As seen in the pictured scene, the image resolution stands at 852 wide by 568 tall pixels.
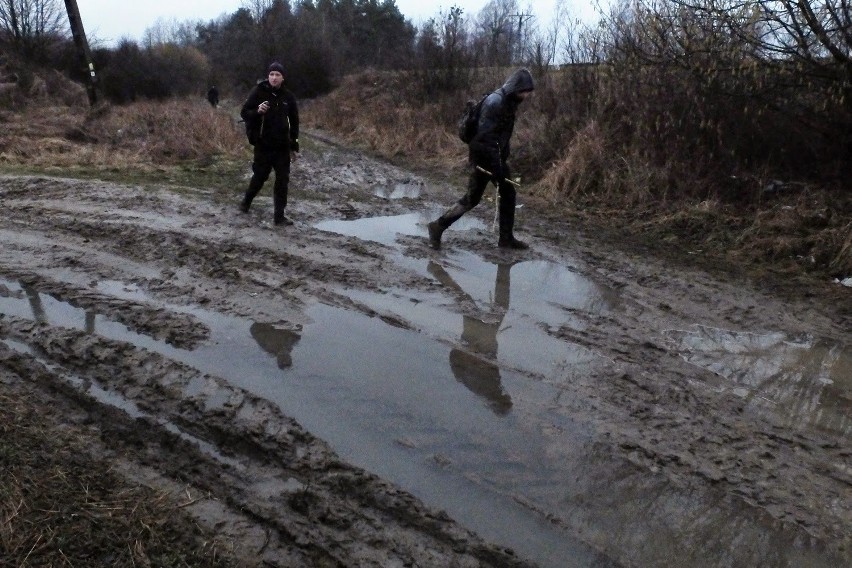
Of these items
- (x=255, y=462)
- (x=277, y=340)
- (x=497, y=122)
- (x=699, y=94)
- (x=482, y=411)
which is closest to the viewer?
(x=255, y=462)

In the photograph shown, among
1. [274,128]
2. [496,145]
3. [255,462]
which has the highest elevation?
[496,145]

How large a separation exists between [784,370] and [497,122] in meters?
3.71

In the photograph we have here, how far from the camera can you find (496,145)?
23.7 feet

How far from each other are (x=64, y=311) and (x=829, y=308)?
6.49 metres

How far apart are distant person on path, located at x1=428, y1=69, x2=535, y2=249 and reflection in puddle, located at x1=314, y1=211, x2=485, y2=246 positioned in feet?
2.70

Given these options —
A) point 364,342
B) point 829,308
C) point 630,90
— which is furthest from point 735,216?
point 364,342

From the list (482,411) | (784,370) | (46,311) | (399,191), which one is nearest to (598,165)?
(399,191)

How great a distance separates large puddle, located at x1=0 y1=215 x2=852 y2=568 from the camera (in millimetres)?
3189

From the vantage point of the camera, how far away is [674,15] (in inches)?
388

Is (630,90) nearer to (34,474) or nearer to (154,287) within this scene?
(154,287)

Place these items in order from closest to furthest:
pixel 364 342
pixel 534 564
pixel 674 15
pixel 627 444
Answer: pixel 534 564 < pixel 627 444 < pixel 364 342 < pixel 674 15

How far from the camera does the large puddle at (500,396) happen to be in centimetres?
319

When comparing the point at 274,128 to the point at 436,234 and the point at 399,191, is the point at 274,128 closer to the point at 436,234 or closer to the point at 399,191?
the point at 436,234

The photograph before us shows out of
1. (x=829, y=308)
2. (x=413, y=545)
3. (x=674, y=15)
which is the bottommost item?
(x=413, y=545)
